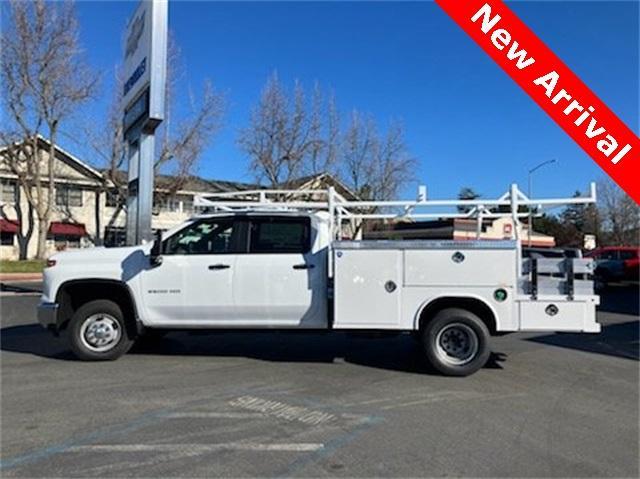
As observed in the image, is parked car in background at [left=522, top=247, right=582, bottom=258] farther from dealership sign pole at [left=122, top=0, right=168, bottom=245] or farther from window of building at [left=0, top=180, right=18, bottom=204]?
window of building at [left=0, top=180, right=18, bottom=204]

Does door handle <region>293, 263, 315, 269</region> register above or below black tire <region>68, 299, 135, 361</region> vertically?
above

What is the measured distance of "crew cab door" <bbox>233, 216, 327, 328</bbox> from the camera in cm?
746

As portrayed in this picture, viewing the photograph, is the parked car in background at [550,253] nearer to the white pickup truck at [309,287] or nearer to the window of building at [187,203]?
the white pickup truck at [309,287]

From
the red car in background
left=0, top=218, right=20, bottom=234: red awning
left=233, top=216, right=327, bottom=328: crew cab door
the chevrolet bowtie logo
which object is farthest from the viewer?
left=0, top=218, right=20, bottom=234: red awning

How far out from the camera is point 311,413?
18.1ft

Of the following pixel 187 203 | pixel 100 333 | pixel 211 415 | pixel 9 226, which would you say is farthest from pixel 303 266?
pixel 187 203

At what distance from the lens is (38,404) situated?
227 inches

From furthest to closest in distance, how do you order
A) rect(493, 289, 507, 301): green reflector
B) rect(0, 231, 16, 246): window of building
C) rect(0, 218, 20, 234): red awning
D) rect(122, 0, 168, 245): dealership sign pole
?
rect(0, 231, 16, 246): window of building < rect(0, 218, 20, 234): red awning < rect(122, 0, 168, 245): dealership sign pole < rect(493, 289, 507, 301): green reflector

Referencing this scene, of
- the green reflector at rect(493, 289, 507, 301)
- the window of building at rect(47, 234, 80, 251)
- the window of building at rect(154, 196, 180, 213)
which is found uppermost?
the window of building at rect(154, 196, 180, 213)

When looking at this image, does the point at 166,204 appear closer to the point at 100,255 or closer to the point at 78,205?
the point at 78,205

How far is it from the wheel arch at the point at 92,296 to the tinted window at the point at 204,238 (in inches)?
31.1

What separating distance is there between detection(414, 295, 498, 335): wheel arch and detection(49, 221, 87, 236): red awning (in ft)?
131

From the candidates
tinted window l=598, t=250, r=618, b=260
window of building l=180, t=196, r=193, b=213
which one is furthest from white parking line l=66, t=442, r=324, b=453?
window of building l=180, t=196, r=193, b=213

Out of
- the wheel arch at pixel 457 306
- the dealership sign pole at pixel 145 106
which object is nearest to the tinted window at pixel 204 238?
the wheel arch at pixel 457 306
